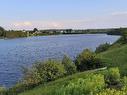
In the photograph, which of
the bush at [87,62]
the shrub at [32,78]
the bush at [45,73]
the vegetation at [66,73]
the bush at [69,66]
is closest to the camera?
the vegetation at [66,73]

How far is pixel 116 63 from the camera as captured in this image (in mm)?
27891

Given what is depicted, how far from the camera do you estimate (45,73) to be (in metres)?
27.4

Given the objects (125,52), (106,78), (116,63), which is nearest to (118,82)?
(106,78)

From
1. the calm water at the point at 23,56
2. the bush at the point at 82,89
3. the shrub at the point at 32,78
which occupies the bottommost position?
the calm water at the point at 23,56

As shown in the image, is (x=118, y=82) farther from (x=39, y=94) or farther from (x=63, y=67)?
(x=63, y=67)

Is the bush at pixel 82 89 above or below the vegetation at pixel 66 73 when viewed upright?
above

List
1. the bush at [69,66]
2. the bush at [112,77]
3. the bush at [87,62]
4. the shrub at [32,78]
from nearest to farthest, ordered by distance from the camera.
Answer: the bush at [112,77] < the shrub at [32,78] < the bush at [69,66] < the bush at [87,62]

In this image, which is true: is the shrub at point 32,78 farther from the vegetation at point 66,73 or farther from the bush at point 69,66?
the bush at point 69,66

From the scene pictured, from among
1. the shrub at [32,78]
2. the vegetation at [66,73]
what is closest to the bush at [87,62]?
the vegetation at [66,73]

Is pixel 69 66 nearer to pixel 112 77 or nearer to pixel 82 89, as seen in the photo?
pixel 112 77

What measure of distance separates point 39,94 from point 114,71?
12.3 ft

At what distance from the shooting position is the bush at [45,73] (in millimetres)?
27078

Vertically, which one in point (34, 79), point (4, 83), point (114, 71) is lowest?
point (4, 83)

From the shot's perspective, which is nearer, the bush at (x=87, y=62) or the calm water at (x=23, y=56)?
the bush at (x=87, y=62)
